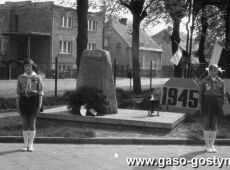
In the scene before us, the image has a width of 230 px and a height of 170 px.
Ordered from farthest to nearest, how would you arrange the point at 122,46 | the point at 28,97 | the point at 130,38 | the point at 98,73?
the point at 130,38 → the point at 122,46 → the point at 98,73 → the point at 28,97

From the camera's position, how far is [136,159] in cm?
802

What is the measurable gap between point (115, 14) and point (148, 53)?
1596 inches

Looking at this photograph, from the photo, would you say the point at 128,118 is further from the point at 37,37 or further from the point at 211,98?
the point at 37,37

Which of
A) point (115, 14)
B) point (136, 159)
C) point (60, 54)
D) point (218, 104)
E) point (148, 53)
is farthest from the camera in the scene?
point (148, 53)

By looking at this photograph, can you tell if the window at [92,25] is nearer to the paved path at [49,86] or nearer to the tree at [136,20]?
the paved path at [49,86]

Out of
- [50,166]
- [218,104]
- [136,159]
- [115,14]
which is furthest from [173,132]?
[115,14]

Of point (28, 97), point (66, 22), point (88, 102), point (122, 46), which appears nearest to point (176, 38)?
point (88, 102)

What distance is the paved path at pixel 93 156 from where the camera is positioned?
7352 millimetres

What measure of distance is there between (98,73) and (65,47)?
4024 cm

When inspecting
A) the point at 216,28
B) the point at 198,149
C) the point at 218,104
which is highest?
the point at 216,28

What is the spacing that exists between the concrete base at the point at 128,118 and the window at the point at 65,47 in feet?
129

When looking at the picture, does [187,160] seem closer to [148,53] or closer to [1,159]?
[1,159]

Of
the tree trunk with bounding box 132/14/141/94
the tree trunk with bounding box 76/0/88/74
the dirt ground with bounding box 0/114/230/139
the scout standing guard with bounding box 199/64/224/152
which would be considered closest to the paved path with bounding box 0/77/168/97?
the tree trunk with bounding box 132/14/141/94

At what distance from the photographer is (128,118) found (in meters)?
11.6
